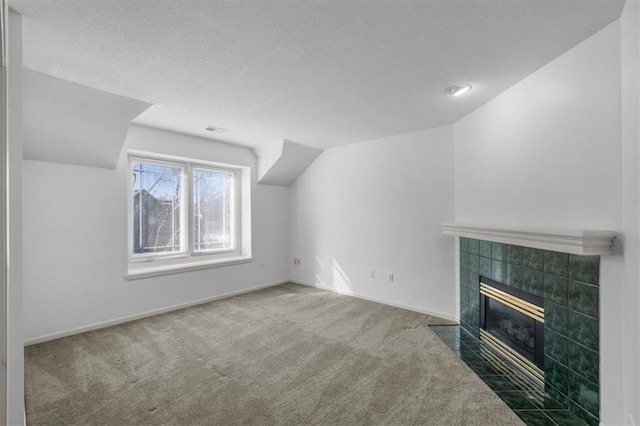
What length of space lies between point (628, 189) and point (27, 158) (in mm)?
4842

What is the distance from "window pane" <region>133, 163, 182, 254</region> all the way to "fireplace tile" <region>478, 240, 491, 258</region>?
3.96 metres

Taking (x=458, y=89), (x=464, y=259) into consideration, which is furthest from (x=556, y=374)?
(x=458, y=89)

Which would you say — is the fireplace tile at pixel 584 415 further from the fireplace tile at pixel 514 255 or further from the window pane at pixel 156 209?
the window pane at pixel 156 209

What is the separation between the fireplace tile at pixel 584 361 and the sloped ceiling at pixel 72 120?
13.3 feet

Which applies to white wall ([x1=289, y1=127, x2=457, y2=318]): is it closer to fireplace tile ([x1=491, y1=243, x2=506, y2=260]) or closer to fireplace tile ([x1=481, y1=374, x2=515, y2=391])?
fireplace tile ([x1=491, y1=243, x2=506, y2=260])

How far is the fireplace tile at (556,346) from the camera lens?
199 cm

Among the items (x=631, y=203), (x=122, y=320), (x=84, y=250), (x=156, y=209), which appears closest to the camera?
(x=631, y=203)

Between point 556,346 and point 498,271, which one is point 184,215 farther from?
point 556,346

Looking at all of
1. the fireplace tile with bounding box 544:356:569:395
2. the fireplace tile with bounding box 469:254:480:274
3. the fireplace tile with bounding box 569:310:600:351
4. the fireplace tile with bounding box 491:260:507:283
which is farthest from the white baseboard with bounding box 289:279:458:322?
the fireplace tile with bounding box 569:310:600:351

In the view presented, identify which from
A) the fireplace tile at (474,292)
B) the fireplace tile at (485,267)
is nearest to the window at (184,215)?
the fireplace tile at (474,292)

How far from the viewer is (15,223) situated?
5.38 feet

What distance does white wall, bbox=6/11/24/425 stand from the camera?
5.18ft

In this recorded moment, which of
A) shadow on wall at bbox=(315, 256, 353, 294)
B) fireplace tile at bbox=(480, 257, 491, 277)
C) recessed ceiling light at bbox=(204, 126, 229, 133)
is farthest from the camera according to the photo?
shadow on wall at bbox=(315, 256, 353, 294)

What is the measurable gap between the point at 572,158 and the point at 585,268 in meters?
0.74
